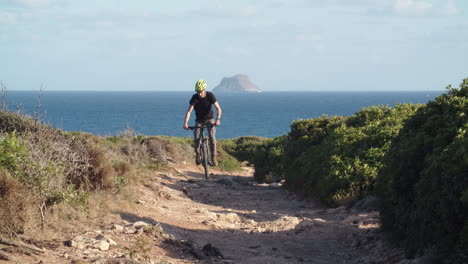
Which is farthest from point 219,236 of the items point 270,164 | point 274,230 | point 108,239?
point 270,164

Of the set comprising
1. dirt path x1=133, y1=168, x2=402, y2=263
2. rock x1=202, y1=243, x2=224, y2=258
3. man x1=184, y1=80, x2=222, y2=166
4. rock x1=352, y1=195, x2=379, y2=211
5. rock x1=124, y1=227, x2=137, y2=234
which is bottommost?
dirt path x1=133, y1=168, x2=402, y2=263

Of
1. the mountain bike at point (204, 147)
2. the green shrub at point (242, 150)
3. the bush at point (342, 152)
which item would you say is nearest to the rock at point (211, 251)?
the bush at point (342, 152)

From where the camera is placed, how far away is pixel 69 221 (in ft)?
27.0

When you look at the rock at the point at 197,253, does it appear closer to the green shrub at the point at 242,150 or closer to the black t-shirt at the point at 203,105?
the black t-shirt at the point at 203,105

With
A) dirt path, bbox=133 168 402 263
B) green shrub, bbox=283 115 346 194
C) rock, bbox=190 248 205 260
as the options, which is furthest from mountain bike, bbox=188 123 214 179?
rock, bbox=190 248 205 260

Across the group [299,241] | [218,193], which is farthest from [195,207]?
[299,241]

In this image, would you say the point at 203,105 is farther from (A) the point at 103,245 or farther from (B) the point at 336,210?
(A) the point at 103,245

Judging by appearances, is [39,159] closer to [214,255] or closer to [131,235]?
[131,235]

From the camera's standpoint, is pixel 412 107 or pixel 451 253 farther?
pixel 412 107

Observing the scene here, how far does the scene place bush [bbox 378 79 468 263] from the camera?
622 cm

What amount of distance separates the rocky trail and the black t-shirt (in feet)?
6.64

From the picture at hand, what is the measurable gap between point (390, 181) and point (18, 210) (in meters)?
4.97

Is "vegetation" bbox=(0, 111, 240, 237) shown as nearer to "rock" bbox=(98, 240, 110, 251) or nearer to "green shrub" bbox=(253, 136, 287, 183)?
"rock" bbox=(98, 240, 110, 251)

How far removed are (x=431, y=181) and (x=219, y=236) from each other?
4196 mm
